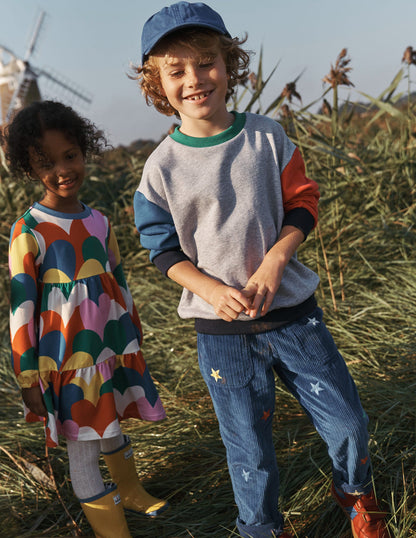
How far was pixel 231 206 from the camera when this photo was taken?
1331 millimetres

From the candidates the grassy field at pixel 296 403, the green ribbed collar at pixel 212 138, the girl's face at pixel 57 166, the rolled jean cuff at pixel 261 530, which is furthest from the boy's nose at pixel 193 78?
the rolled jean cuff at pixel 261 530

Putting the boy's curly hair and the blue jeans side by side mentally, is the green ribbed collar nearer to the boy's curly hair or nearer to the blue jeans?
the boy's curly hair

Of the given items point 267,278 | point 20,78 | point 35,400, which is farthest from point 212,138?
point 20,78

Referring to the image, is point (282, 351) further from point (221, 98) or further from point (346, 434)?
point (221, 98)

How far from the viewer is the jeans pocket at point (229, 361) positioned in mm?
1377

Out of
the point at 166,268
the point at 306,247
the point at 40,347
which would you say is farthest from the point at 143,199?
the point at 306,247

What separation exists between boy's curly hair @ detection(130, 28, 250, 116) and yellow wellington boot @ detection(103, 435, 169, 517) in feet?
3.69

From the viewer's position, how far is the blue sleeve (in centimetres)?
137

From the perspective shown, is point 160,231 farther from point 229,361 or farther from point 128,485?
point 128,485

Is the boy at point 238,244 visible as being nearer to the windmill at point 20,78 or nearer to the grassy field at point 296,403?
the grassy field at point 296,403

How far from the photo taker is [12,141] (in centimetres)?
170

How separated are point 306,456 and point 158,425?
2.22ft

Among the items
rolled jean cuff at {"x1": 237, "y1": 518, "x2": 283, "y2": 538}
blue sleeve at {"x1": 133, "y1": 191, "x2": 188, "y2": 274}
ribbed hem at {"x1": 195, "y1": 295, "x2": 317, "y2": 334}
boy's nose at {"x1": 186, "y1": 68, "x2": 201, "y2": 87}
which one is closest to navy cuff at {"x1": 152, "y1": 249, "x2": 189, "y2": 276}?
blue sleeve at {"x1": 133, "y1": 191, "x2": 188, "y2": 274}

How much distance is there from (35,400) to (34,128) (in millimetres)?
798
